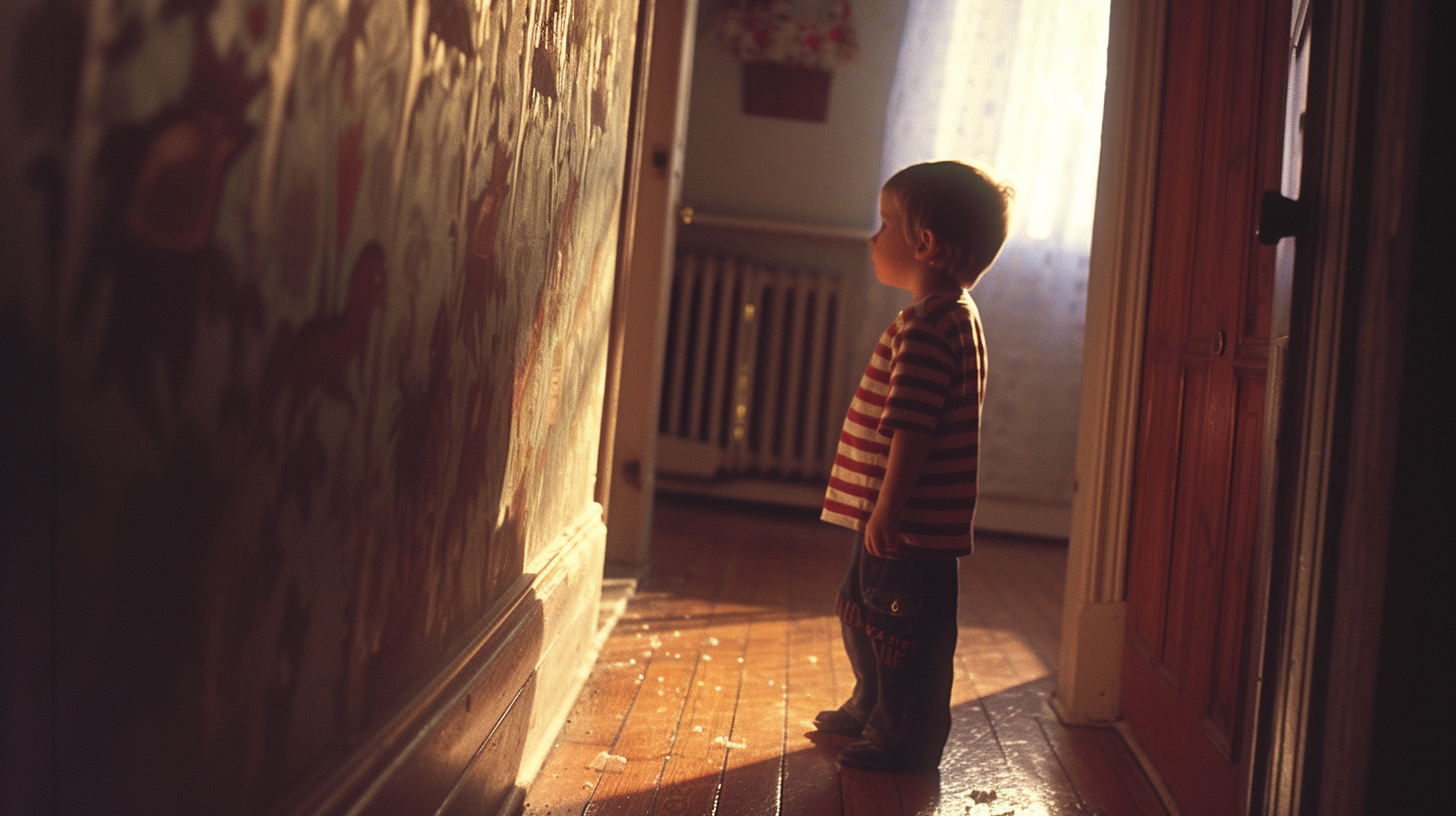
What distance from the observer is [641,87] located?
228cm

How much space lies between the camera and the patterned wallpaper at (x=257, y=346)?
47 centimetres

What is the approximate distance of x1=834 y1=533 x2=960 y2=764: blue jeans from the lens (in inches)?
60.1

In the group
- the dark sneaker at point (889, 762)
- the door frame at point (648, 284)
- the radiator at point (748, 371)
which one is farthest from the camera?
the radiator at point (748, 371)

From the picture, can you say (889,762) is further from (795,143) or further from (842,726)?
(795,143)

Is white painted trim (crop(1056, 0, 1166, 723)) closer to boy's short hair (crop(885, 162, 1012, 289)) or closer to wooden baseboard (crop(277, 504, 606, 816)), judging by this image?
boy's short hair (crop(885, 162, 1012, 289))

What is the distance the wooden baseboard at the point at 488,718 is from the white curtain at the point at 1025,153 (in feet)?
7.52

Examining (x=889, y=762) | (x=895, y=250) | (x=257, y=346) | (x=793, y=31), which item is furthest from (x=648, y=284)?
(x=257, y=346)

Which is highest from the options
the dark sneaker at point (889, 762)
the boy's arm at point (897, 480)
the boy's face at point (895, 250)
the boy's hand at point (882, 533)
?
the boy's face at point (895, 250)

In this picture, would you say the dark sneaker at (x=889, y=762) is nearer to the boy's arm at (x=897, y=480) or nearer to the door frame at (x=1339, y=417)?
the boy's arm at (x=897, y=480)

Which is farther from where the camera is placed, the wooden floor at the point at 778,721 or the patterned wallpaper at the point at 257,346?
the wooden floor at the point at 778,721

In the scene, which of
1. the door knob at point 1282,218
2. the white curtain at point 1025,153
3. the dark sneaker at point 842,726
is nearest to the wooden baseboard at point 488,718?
the dark sneaker at point 842,726

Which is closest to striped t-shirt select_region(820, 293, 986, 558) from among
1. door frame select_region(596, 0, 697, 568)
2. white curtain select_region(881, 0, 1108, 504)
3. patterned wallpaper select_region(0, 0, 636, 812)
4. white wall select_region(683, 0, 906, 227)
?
patterned wallpaper select_region(0, 0, 636, 812)

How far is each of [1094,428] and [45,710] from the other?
5.45 feet

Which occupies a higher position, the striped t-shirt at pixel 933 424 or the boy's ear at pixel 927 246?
the boy's ear at pixel 927 246
